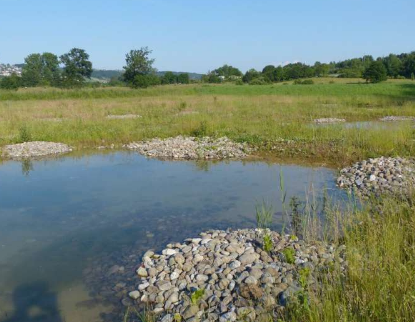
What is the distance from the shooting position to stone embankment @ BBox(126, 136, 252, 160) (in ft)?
45.4

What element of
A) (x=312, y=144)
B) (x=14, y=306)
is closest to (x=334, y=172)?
(x=312, y=144)

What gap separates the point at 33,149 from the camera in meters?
14.9

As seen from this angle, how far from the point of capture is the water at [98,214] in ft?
17.2

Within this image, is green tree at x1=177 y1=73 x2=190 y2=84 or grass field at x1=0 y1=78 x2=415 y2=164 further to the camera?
green tree at x1=177 y1=73 x2=190 y2=84

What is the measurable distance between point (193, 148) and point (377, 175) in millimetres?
7239

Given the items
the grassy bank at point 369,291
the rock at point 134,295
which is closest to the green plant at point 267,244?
the grassy bank at point 369,291

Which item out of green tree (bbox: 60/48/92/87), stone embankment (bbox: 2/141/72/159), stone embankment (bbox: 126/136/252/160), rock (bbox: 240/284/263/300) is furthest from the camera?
green tree (bbox: 60/48/92/87)

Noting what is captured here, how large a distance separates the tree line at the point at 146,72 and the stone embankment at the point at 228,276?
56.8 metres

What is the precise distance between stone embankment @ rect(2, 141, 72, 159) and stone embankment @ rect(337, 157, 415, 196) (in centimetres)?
1125

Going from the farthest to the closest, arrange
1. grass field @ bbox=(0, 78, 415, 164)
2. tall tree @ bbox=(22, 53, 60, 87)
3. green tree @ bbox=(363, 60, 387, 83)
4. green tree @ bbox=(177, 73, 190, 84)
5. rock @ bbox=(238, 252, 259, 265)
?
1. tall tree @ bbox=(22, 53, 60, 87)
2. green tree @ bbox=(177, 73, 190, 84)
3. green tree @ bbox=(363, 60, 387, 83)
4. grass field @ bbox=(0, 78, 415, 164)
5. rock @ bbox=(238, 252, 259, 265)

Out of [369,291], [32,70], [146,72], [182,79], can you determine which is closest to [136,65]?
[146,72]

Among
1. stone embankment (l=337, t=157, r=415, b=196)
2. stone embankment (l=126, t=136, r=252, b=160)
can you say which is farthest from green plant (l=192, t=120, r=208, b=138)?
stone embankment (l=337, t=157, r=415, b=196)

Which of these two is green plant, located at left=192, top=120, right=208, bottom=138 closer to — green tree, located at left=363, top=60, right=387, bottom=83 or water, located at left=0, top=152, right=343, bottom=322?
water, located at left=0, top=152, right=343, bottom=322

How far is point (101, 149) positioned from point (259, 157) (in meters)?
7.00
